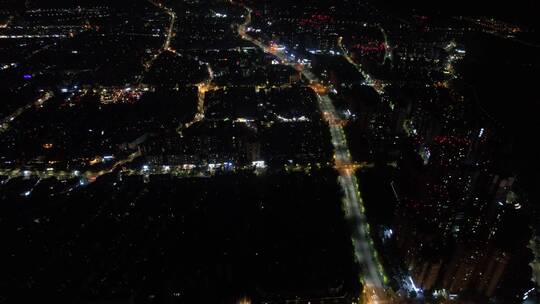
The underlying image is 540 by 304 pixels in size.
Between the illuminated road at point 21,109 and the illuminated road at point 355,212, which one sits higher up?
the illuminated road at point 355,212

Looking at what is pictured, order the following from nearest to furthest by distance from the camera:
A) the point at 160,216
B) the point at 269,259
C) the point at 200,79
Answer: the point at 269,259 < the point at 160,216 < the point at 200,79

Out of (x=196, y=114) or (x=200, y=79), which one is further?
(x=200, y=79)

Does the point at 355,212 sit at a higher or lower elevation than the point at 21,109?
higher

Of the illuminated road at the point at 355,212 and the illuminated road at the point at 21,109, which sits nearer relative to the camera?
the illuminated road at the point at 355,212

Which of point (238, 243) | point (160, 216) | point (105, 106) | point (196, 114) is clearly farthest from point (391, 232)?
point (105, 106)

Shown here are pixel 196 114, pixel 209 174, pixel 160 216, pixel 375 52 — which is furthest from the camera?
pixel 375 52

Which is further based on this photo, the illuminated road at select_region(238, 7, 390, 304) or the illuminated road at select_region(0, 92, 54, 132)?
the illuminated road at select_region(0, 92, 54, 132)

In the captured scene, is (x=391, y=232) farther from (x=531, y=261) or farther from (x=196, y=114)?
(x=196, y=114)

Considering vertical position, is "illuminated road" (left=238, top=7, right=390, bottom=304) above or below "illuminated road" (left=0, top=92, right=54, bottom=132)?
above
